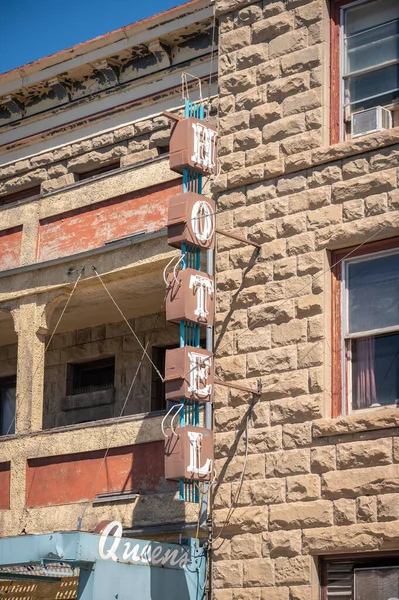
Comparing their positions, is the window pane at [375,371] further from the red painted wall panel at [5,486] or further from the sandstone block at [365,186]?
the red painted wall panel at [5,486]

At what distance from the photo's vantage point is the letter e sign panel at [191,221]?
1548 centimetres

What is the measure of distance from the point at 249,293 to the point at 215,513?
262 cm

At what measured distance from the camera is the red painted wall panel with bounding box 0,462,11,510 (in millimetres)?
18859

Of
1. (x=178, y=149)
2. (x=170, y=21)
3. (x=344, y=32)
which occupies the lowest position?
(x=178, y=149)

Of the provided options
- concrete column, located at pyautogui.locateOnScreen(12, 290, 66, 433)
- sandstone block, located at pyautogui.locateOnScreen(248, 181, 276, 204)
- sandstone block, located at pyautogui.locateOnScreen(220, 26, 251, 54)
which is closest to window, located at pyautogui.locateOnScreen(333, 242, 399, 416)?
sandstone block, located at pyautogui.locateOnScreen(248, 181, 276, 204)

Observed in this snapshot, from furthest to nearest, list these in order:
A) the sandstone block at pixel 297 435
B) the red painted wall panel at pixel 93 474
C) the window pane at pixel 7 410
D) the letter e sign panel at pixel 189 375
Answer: the window pane at pixel 7 410 < the red painted wall panel at pixel 93 474 < the letter e sign panel at pixel 189 375 < the sandstone block at pixel 297 435

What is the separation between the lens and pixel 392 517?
13328mm

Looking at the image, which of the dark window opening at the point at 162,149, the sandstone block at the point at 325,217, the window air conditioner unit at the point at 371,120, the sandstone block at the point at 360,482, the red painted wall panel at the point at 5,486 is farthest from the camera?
the dark window opening at the point at 162,149

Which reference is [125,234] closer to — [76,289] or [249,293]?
[76,289]

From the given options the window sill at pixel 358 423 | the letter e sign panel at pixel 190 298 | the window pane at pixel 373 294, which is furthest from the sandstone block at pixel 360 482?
the letter e sign panel at pixel 190 298

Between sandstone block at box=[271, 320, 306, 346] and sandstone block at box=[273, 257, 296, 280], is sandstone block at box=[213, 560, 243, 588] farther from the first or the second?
sandstone block at box=[273, 257, 296, 280]

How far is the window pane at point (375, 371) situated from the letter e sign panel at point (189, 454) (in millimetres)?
1840

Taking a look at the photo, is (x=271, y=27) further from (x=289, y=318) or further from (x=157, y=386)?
(x=157, y=386)

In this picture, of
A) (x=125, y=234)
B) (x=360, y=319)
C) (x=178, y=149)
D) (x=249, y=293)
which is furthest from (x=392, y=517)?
(x=125, y=234)
